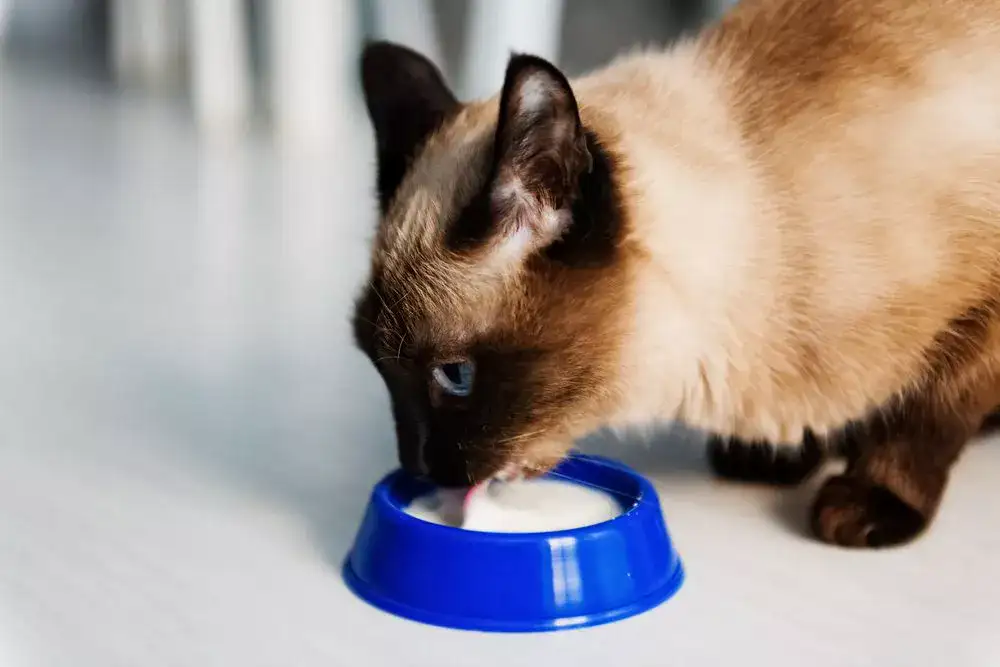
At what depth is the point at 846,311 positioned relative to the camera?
1.23m

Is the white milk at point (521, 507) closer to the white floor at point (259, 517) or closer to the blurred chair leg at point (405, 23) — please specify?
the white floor at point (259, 517)

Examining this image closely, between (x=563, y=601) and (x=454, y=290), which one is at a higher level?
(x=454, y=290)

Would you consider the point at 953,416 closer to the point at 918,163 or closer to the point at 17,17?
the point at 918,163

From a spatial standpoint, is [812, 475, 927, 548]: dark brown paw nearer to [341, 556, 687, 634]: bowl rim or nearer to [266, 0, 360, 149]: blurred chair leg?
[341, 556, 687, 634]: bowl rim

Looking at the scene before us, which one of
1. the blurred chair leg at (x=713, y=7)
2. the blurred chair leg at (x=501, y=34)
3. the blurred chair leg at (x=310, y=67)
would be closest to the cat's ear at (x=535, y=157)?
the blurred chair leg at (x=501, y=34)

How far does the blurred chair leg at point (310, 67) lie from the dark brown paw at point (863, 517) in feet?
8.51

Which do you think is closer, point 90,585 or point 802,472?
point 90,585

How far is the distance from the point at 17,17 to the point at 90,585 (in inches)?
232

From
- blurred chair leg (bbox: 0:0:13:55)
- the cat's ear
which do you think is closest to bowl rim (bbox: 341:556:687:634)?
the cat's ear

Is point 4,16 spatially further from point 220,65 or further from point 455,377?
point 455,377

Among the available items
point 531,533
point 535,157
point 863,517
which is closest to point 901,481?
point 863,517

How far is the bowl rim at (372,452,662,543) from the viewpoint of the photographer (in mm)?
1102

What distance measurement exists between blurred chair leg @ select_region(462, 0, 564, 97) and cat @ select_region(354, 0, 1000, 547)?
6.51ft

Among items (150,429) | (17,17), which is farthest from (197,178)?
(17,17)
